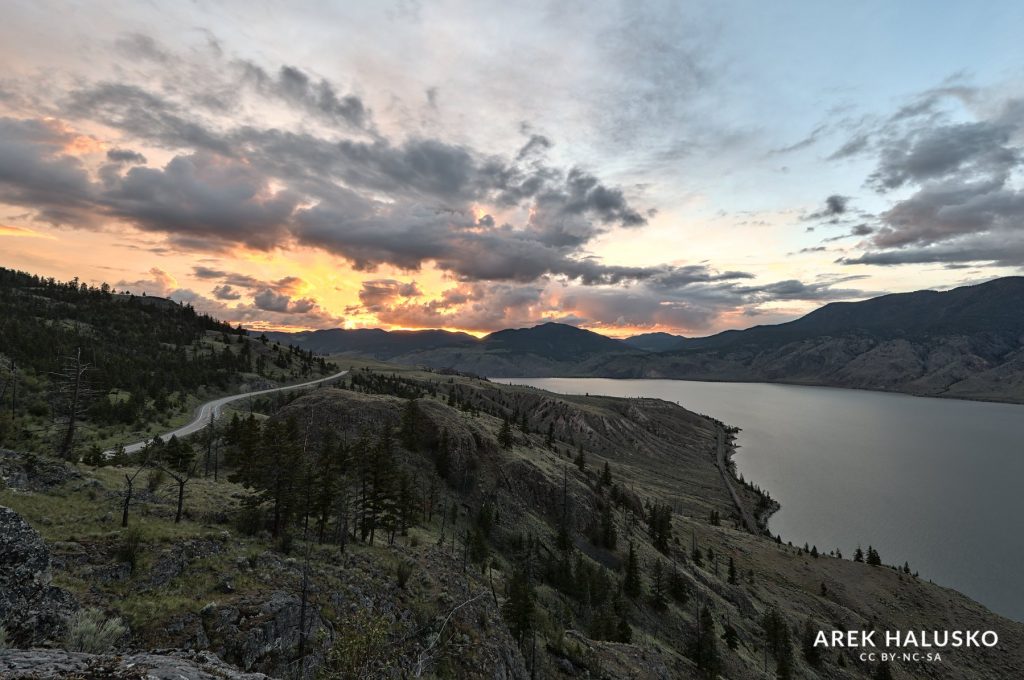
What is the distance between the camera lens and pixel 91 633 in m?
13.9

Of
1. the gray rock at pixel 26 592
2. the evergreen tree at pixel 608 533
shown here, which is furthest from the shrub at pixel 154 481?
the evergreen tree at pixel 608 533

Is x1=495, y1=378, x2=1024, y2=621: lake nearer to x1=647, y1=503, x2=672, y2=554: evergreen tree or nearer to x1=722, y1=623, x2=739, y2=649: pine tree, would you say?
x1=647, y1=503, x2=672, y2=554: evergreen tree

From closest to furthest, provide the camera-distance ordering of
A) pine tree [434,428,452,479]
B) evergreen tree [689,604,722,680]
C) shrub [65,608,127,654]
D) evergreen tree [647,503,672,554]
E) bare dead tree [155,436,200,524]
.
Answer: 1. shrub [65,608,127,654]
2. bare dead tree [155,436,200,524]
3. evergreen tree [689,604,722,680]
4. pine tree [434,428,452,479]
5. evergreen tree [647,503,672,554]

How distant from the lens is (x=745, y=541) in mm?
107625

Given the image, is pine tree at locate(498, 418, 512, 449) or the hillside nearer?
the hillside

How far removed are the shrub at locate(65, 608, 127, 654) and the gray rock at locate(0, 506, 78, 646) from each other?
0.35m

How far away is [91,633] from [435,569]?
899 inches

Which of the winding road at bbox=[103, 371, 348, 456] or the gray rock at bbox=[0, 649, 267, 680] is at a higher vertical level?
the gray rock at bbox=[0, 649, 267, 680]

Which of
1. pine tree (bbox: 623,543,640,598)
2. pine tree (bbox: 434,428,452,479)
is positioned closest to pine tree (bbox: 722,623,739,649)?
pine tree (bbox: 623,543,640,598)

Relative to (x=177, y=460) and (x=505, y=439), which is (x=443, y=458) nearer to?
(x=505, y=439)

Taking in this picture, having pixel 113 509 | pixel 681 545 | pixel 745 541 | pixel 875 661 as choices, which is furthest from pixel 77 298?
pixel 875 661

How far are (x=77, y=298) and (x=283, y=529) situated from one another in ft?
767

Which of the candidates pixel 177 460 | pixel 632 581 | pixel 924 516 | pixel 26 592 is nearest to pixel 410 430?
pixel 177 460

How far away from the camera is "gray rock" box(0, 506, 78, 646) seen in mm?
13062
